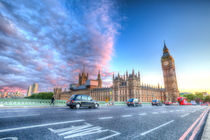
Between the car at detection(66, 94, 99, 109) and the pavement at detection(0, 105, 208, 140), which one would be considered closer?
the pavement at detection(0, 105, 208, 140)

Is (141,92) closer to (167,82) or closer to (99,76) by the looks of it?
(167,82)

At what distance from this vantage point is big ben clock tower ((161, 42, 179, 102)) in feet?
330

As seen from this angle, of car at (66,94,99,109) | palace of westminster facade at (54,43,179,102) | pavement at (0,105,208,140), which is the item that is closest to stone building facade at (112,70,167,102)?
palace of westminster facade at (54,43,179,102)

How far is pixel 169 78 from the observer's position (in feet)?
352

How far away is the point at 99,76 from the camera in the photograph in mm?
148250

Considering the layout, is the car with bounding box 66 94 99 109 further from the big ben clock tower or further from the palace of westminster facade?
the big ben clock tower

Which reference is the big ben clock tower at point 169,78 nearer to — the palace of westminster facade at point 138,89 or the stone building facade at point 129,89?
the palace of westminster facade at point 138,89

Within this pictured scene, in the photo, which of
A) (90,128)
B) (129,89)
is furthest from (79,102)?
(129,89)

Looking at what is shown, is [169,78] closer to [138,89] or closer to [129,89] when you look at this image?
[138,89]

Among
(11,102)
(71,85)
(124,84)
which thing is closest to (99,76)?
(71,85)

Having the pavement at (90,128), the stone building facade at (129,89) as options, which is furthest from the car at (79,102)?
the stone building facade at (129,89)

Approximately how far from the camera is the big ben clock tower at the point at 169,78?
101 metres

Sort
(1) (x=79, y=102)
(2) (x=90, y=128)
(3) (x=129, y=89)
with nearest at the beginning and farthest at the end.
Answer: (2) (x=90, y=128) < (1) (x=79, y=102) < (3) (x=129, y=89)

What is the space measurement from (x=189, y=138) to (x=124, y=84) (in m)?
79.8
